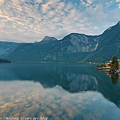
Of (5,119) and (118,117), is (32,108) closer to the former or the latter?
(5,119)

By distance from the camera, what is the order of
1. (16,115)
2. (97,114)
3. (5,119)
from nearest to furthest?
(5,119)
(16,115)
(97,114)

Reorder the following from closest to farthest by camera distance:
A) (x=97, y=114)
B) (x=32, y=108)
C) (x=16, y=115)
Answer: (x=16, y=115) → (x=97, y=114) → (x=32, y=108)

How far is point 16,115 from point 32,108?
6.36 meters

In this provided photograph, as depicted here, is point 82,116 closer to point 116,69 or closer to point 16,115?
point 16,115

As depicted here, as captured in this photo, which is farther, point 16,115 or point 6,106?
point 6,106

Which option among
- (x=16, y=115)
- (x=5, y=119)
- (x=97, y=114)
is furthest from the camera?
(x=97, y=114)

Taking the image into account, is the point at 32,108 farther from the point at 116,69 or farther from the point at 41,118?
the point at 116,69

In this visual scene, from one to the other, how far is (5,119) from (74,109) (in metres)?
18.0

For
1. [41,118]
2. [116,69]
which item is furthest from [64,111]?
[116,69]

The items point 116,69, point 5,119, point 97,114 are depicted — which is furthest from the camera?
point 116,69

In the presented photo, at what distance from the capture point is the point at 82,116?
120 ft

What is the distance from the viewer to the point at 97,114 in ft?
128

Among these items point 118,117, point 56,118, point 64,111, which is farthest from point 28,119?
point 118,117

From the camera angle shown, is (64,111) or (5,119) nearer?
(5,119)
